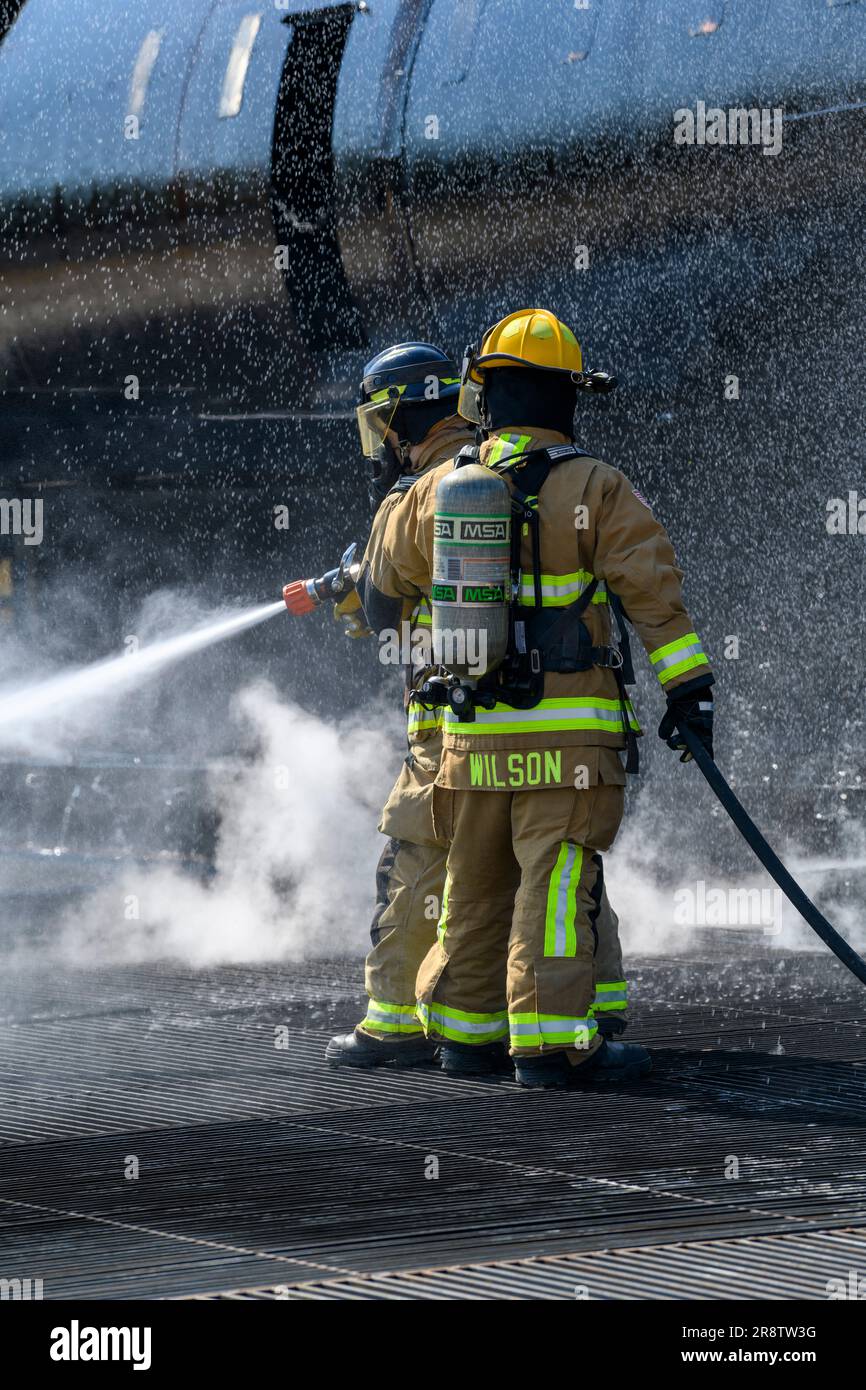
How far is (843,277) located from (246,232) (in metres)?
2.57

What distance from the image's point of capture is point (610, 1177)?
378 centimetres

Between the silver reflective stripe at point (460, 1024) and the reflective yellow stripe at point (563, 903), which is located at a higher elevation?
the reflective yellow stripe at point (563, 903)

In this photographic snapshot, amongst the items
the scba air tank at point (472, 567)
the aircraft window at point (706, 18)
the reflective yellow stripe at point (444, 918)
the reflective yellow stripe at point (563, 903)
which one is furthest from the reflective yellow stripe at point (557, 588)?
the aircraft window at point (706, 18)

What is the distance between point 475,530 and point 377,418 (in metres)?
0.83

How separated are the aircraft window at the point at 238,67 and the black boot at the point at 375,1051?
4452 millimetres

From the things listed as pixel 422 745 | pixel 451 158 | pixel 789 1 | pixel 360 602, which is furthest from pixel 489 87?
pixel 422 745

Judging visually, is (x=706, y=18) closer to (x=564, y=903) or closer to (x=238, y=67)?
(x=238, y=67)

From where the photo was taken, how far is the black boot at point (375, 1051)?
5.00 metres

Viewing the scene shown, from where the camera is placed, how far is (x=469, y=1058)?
4879 mm

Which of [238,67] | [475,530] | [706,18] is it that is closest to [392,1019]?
[475,530]

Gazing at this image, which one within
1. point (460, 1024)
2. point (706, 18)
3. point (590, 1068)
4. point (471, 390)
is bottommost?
point (590, 1068)

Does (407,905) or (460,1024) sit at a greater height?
(407,905)

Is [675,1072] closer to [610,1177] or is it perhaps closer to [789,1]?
[610,1177]

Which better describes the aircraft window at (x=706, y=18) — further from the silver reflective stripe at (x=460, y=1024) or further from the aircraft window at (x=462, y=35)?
the silver reflective stripe at (x=460, y=1024)
